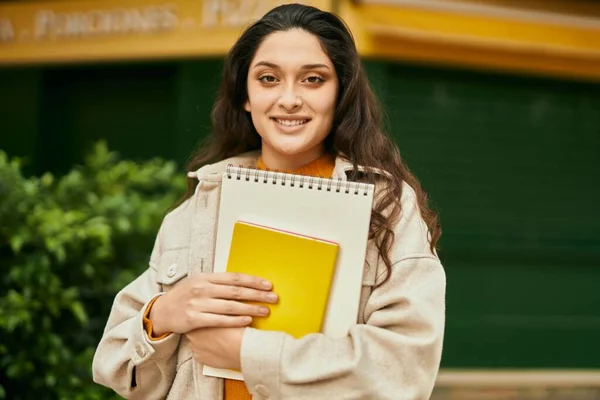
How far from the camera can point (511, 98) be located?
6.54 m

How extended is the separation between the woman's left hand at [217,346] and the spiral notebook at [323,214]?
0.06 meters

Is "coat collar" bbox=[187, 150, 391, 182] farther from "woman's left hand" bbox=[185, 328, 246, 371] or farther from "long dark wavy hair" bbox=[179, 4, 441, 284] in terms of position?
"woman's left hand" bbox=[185, 328, 246, 371]

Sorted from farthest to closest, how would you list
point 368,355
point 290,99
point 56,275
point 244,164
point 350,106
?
point 56,275 → point 244,164 → point 350,106 → point 290,99 → point 368,355

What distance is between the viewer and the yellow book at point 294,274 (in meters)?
2.03

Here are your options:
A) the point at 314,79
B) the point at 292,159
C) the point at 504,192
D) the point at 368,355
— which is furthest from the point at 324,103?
the point at 504,192

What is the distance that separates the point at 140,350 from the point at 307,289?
1.43ft

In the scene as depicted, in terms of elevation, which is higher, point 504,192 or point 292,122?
point 292,122

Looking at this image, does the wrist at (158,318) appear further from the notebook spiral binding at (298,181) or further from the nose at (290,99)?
the nose at (290,99)

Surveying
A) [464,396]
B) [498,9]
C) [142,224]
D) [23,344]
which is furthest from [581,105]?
[23,344]

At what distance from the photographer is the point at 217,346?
2.05 meters

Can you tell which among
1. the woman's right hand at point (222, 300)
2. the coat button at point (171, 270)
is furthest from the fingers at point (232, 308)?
the coat button at point (171, 270)

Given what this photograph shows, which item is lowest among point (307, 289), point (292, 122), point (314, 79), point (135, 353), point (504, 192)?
point (504, 192)

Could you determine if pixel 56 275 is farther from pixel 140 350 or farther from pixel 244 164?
pixel 140 350

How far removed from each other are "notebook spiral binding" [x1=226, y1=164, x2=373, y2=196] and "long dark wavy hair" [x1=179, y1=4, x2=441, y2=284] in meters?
0.11
